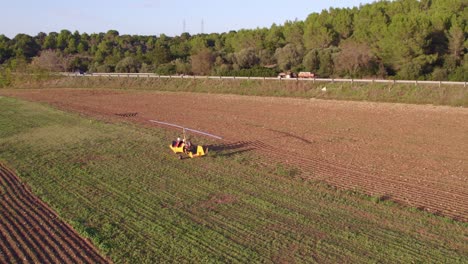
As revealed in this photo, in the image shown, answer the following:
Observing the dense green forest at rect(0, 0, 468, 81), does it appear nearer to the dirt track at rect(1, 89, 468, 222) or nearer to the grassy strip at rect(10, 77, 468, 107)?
the grassy strip at rect(10, 77, 468, 107)

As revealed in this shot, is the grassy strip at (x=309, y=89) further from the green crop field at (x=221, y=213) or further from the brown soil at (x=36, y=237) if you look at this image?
the brown soil at (x=36, y=237)

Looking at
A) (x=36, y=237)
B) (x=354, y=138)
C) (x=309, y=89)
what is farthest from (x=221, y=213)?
(x=309, y=89)

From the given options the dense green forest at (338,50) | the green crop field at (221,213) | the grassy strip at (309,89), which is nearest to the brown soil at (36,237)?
the green crop field at (221,213)

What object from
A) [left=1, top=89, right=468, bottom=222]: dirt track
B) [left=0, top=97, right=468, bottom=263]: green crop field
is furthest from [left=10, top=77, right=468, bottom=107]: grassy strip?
[left=0, top=97, right=468, bottom=263]: green crop field

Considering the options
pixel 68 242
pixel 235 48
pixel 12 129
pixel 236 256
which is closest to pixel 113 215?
pixel 68 242

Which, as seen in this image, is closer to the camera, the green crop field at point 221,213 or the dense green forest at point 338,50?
the green crop field at point 221,213

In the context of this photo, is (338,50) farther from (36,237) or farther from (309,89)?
(36,237)

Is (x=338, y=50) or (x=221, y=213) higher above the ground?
(x=338, y=50)
